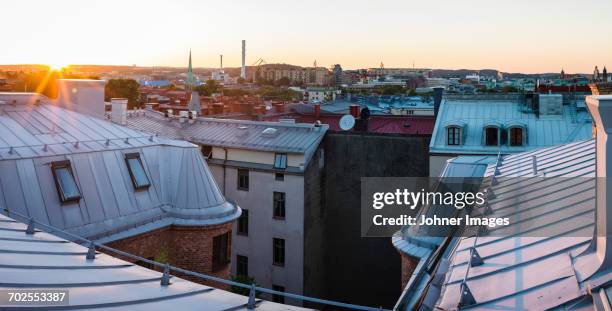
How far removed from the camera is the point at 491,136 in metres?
27.3

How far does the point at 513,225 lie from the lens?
9.80 meters

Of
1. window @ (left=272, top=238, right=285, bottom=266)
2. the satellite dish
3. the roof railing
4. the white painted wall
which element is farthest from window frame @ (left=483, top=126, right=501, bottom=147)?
the roof railing

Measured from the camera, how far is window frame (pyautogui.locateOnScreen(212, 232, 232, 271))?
17.2 m

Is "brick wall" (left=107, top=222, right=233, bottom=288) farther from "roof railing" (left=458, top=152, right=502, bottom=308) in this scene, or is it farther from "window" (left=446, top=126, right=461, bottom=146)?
"window" (left=446, top=126, right=461, bottom=146)

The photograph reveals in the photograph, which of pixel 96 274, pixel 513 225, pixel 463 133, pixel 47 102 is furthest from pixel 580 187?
pixel 463 133

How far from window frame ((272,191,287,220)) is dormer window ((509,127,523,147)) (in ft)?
35.6

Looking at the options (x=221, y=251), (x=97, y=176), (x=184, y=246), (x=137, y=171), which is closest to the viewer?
(x=97, y=176)

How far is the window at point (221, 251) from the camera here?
1717 centimetres

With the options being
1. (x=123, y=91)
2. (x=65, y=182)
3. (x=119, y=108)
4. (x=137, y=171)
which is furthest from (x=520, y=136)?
(x=123, y=91)

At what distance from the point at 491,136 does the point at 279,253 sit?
11.2m

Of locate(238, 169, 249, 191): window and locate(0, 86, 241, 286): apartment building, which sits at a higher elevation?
locate(0, 86, 241, 286): apartment building

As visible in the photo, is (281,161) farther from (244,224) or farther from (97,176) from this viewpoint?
(97,176)

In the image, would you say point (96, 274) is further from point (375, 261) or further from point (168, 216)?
point (375, 261)

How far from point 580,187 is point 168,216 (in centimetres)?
1041
